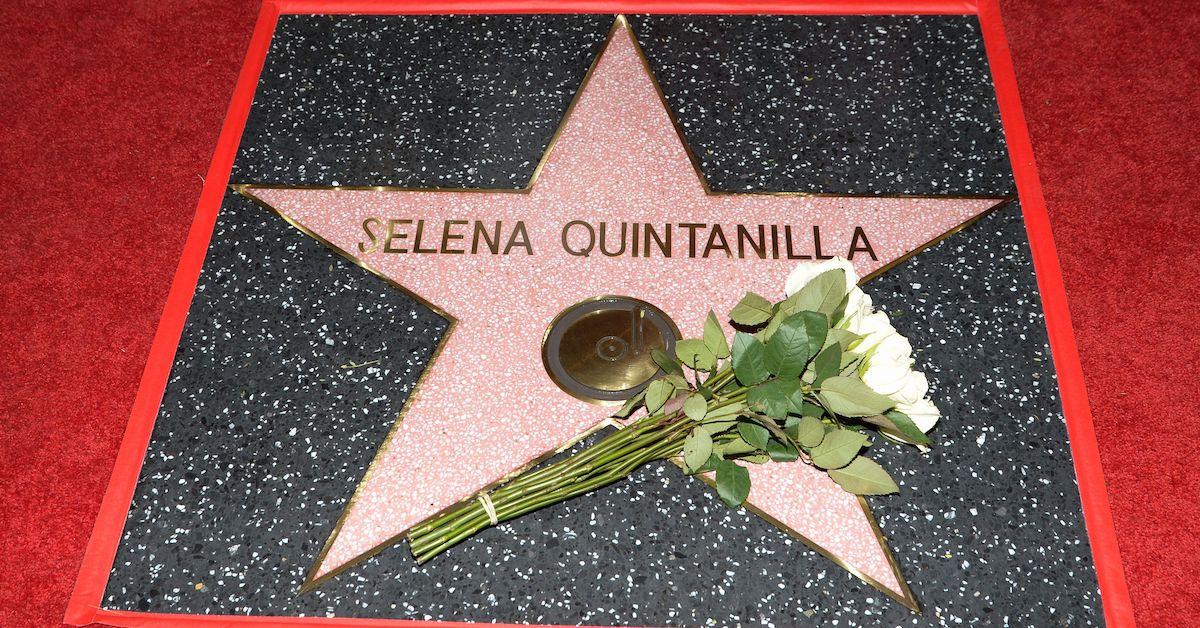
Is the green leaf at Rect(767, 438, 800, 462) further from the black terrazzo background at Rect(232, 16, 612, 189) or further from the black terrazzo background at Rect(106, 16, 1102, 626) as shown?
the black terrazzo background at Rect(232, 16, 612, 189)

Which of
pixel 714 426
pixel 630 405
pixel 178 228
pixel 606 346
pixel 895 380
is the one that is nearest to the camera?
pixel 895 380

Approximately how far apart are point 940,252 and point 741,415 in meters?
0.56

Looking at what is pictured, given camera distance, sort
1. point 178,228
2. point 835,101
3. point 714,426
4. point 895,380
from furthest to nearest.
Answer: point 835,101 → point 178,228 → point 714,426 → point 895,380

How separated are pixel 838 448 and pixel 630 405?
280 mm

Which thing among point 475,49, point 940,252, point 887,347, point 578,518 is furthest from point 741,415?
point 475,49

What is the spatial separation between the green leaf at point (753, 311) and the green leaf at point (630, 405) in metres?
0.16

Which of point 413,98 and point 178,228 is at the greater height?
point 413,98

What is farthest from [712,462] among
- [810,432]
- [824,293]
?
[824,293]

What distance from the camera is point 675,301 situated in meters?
1.37

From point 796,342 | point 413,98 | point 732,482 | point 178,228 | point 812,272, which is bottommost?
point 732,482

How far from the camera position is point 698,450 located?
1068mm

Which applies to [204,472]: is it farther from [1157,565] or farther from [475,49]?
[1157,565]

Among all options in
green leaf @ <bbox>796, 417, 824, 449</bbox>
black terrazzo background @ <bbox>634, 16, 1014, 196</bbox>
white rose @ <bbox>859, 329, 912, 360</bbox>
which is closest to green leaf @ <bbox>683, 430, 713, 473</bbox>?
green leaf @ <bbox>796, 417, 824, 449</bbox>

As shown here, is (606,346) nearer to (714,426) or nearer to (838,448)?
(714,426)
